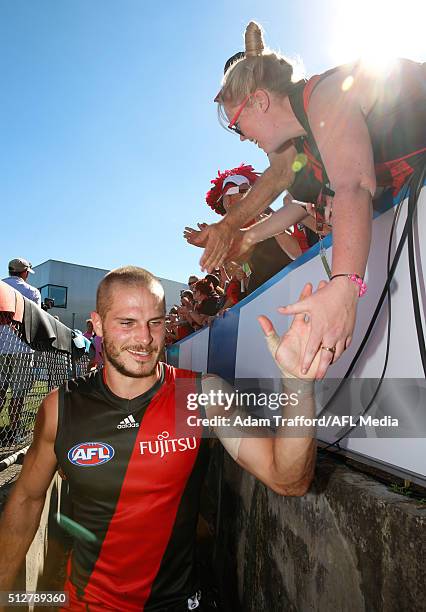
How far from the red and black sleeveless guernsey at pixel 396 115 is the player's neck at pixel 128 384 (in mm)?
1365

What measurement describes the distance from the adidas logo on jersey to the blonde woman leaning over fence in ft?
2.83

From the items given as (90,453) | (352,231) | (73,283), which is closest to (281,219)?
(352,231)

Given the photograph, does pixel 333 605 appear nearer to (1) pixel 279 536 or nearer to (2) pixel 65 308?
(1) pixel 279 536

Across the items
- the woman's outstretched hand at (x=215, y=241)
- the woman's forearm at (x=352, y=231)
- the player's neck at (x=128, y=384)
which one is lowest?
the player's neck at (x=128, y=384)

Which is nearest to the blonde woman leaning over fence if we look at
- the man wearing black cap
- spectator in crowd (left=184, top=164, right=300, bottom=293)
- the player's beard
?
the player's beard

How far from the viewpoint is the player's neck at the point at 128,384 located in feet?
7.10

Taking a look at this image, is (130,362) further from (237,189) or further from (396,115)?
(237,189)

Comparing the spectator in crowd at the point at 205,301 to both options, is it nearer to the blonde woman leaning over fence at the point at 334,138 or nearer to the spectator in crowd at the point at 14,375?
the spectator in crowd at the point at 14,375

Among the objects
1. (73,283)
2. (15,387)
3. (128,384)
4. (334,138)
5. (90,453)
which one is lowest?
(90,453)

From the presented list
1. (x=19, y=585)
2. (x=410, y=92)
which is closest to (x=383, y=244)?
(x=410, y=92)

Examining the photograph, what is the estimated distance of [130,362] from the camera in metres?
2.11

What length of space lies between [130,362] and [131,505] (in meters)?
0.68

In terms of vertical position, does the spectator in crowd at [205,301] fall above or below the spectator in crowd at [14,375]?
above

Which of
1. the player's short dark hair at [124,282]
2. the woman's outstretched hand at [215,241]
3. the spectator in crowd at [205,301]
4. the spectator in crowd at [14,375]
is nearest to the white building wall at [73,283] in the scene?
the spectator in crowd at [205,301]
